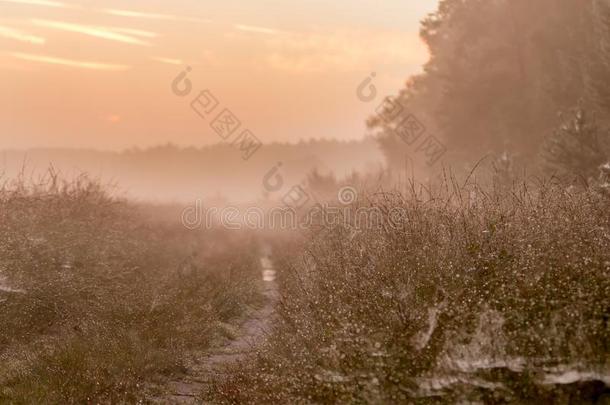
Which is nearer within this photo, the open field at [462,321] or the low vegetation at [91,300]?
the open field at [462,321]

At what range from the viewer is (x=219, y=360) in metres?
9.41

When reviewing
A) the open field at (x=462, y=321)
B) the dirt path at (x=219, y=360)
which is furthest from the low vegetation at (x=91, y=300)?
the open field at (x=462, y=321)

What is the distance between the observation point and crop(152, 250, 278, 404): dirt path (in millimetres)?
7664

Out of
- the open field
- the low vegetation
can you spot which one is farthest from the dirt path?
the open field

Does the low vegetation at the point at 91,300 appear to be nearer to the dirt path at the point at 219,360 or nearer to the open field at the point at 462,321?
the dirt path at the point at 219,360

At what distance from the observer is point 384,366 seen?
239 inches

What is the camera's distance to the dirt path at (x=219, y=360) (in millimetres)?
7664

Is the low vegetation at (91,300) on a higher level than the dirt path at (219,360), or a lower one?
higher

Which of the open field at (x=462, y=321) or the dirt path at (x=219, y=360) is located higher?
the open field at (x=462, y=321)

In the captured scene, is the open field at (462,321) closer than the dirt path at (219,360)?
Yes

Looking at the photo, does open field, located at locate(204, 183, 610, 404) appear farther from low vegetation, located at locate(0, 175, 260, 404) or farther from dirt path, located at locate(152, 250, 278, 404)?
low vegetation, located at locate(0, 175, 260, 404)

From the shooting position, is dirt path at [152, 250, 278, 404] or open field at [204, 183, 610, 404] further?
dirt path at [152, 250, 278, 404]

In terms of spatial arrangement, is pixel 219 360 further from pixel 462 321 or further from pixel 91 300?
pixel 462 321

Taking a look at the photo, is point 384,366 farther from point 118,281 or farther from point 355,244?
point 118,281
